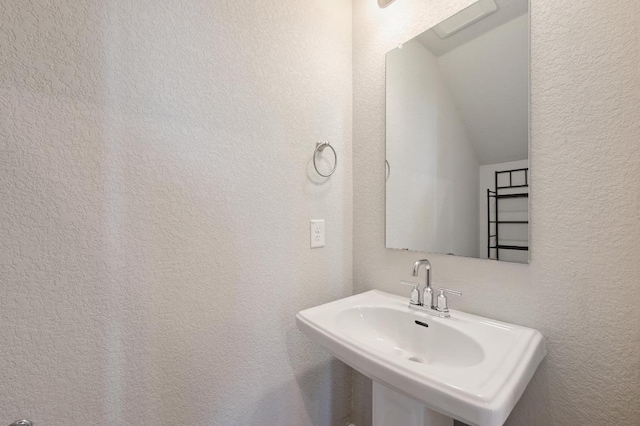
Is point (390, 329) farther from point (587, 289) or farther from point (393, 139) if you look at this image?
point (393, 139)

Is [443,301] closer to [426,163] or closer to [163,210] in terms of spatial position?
[426,163]

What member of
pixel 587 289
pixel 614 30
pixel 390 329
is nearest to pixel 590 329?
pixel 587 289

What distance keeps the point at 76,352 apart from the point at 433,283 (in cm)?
112

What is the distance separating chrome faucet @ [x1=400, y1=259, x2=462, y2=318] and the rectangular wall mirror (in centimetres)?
13

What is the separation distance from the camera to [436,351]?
33.8 inches

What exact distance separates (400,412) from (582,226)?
75cm

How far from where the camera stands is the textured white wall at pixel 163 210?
2.11ft

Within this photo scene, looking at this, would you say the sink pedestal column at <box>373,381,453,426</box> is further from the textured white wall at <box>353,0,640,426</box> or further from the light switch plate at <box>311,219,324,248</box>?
the light switch plate at <box>311,219,324,248</box>

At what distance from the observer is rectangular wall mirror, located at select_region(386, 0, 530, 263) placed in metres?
0.83

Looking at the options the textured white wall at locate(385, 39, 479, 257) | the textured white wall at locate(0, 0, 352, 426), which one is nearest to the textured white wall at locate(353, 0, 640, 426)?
the textured white wall at locate(385, 39, 479, 257)

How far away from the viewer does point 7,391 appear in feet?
2.01

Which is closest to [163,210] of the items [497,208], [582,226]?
[497,208]

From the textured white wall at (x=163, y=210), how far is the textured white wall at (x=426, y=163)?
29 centimetres

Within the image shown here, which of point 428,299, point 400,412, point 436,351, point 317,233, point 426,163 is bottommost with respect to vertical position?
point 400,412
